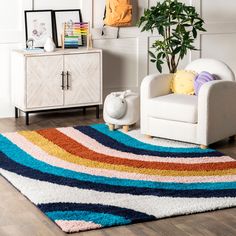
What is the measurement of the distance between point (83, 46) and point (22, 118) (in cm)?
97

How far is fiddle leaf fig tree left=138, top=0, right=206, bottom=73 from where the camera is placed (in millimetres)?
7367

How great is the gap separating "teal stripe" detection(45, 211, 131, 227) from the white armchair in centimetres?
181

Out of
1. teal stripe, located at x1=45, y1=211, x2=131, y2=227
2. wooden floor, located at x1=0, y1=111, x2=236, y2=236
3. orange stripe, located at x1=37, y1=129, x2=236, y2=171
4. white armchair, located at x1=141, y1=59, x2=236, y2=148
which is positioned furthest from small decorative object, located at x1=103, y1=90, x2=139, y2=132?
teal stripe, located at x1=45, y1=211, x2=131, y2=227

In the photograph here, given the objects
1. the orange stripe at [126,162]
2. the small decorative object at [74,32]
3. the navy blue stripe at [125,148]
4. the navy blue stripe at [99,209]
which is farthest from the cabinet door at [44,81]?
the navy blue stripe at [99,209]

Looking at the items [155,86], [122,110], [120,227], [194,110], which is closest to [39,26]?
[122,110]

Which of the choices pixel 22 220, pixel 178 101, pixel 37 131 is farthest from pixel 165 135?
pixel 22 220

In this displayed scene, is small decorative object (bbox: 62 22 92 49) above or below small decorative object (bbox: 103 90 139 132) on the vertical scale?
above

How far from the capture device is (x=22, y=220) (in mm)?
4609

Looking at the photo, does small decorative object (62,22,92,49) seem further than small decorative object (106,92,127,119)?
Yes

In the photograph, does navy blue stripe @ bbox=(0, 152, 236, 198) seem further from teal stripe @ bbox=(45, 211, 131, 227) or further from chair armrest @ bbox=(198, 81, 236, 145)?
chair armrest @ bbox=(198, 81, 236, 145)

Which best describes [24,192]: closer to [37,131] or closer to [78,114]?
[37,131]

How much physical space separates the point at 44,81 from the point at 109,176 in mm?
2079

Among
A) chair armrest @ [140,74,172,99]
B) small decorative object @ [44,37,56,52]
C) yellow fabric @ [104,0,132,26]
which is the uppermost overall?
yellow fabric @ [104,0,132,26]

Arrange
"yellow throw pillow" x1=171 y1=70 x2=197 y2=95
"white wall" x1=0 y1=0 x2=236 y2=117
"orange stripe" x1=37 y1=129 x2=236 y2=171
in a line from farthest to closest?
"white wall" x1=0 y1=0 x2=236 y2=117 < "yellow throw pillow" x1=171 y1=70 x2=197 y2=95 < "orange stripe" x1=37 y1=129 x2=236 y2=171
